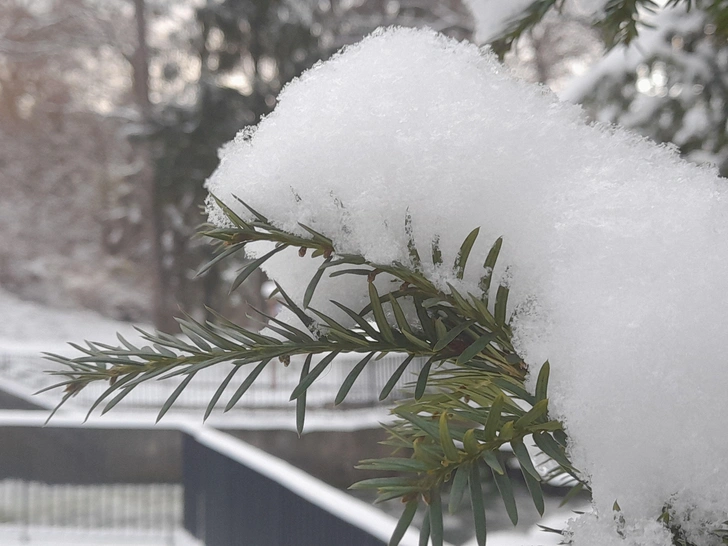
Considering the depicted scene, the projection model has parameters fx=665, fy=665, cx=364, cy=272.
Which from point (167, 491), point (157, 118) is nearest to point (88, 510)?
point (167, 491)

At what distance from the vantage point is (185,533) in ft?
20.8

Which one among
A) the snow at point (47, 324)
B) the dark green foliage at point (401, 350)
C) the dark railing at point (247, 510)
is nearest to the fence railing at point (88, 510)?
the dark railing at point (247, 510)

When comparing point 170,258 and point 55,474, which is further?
point 170,258

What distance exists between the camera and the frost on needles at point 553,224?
0.48 meters

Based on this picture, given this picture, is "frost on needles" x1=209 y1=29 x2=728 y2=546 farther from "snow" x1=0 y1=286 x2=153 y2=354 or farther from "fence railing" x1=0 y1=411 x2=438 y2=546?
"snow" x1=0 y1=286 x2=153 y2=354

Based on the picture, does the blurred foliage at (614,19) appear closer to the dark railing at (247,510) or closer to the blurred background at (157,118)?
the blurred background at (157,118)

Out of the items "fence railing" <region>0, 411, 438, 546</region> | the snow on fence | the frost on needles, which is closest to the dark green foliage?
the frost on needles

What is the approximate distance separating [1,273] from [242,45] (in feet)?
48.5

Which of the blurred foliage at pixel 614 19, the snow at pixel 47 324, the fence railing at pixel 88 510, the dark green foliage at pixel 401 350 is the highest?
the snow at pixel 47 324

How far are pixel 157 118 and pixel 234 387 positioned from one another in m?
6.45

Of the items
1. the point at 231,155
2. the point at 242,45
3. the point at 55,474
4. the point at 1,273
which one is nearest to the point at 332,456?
the point at 55,474

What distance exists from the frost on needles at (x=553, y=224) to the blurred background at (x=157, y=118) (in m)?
0.84

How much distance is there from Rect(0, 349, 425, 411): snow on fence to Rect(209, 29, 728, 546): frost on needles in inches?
495

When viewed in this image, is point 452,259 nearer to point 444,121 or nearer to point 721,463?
A: point 444,121
